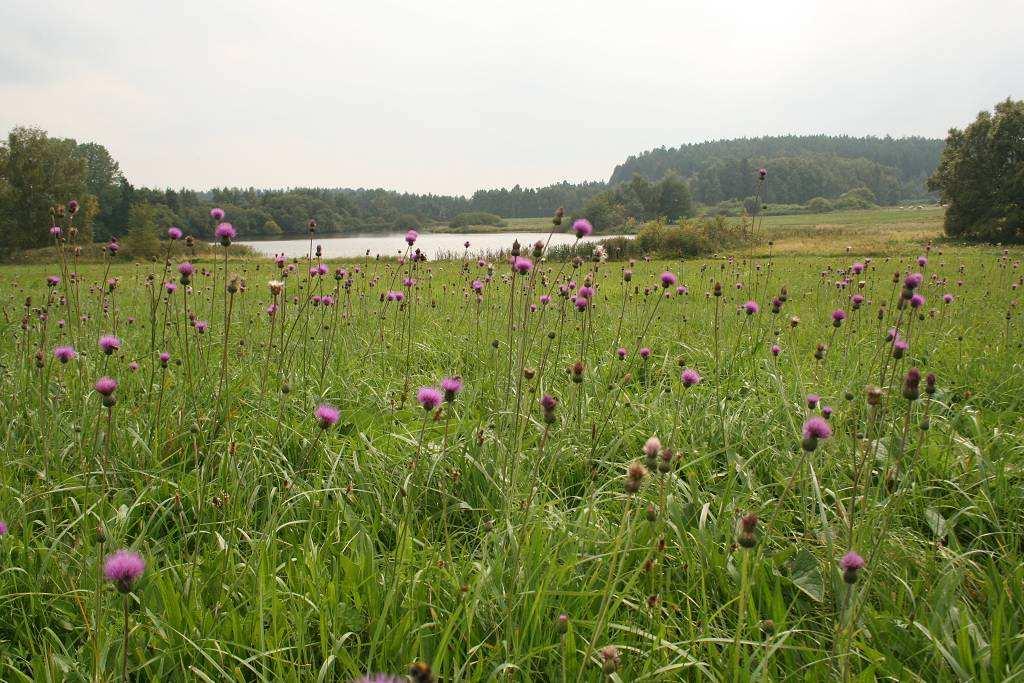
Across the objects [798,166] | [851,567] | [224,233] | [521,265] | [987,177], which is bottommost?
[851,567]

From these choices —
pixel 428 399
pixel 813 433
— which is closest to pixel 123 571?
pixel 428 399

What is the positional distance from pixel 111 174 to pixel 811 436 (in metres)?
84.1

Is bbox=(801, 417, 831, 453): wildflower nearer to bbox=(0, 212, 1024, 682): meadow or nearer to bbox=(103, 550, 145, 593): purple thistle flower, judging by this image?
bbox=(0, 212, 1024, 682): meadow

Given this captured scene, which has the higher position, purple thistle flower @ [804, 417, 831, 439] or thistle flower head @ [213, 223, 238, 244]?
thistle flower head @ [213, 223, 238, 244]

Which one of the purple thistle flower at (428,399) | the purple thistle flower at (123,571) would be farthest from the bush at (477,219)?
the purple thistle flower at (123,571)

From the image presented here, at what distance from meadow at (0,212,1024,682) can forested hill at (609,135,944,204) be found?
4125 inches

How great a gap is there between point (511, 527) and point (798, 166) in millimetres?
131472

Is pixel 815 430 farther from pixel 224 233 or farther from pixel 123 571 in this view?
pixel 224 233

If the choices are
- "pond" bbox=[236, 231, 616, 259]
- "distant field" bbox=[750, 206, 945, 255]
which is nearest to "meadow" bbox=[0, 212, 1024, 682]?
"distant field" bbox=[750, 206, 945, 255]

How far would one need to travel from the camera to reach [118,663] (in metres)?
1.38

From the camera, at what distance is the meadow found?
4.71 feet

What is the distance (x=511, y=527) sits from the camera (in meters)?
1.77

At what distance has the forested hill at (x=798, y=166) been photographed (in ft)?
350

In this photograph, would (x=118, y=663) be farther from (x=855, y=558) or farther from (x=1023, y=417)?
(x=1023, y=417)
